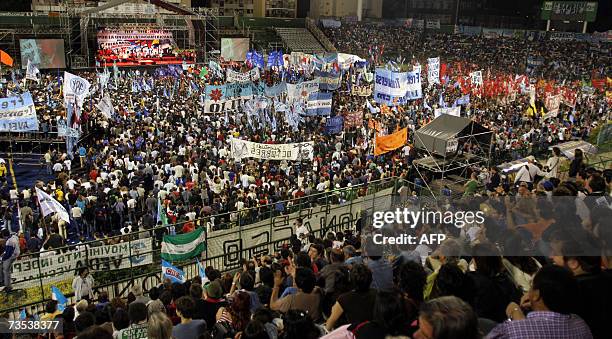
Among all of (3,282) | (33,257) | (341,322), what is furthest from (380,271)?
(3,282)

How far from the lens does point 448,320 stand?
283 cm

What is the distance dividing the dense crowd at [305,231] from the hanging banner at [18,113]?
Answer: 1394 millimetres

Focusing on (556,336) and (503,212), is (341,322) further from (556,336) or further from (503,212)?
(503,212)

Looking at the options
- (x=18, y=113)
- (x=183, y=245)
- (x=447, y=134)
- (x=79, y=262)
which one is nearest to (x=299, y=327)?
(x=183, y=245)

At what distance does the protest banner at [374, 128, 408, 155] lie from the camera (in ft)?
50.5

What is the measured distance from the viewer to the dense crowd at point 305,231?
3693 mm

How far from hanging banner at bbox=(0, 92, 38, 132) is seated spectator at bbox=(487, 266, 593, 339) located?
1752 cm

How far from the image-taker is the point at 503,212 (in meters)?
7.69

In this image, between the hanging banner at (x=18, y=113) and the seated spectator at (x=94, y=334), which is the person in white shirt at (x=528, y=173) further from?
the hanging banner at (x=18, y=113)

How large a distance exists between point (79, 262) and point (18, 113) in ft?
32.9

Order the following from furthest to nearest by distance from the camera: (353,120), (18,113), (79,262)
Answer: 1. (353,120)
2. (18,113)
3. (79,262)

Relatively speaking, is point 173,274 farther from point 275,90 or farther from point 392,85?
point 275,90

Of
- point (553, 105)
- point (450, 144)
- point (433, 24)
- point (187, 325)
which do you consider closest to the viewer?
point (187, 325)

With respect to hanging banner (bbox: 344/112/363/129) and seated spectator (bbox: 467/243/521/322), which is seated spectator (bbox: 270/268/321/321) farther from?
hanging banner (bbox: 344/112/363/129)
